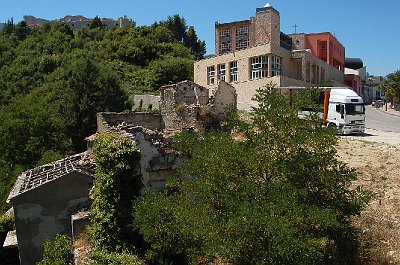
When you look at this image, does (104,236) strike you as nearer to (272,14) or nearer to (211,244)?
(211,244)

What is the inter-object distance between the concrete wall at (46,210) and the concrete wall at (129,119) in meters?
6.81

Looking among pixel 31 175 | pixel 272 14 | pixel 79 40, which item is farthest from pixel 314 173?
pixel 79 40

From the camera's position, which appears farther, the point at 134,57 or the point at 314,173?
the point at 134,57

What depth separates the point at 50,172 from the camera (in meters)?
17.9

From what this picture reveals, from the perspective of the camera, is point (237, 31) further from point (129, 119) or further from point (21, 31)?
point (21, 31)

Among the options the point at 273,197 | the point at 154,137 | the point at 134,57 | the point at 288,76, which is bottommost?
the point at 273,197

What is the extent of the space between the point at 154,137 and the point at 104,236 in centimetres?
395

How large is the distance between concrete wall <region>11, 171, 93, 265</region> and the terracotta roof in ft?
0.88

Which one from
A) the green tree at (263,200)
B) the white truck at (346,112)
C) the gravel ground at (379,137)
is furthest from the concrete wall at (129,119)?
the green tree at (263,200)

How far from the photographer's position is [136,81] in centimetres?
6225

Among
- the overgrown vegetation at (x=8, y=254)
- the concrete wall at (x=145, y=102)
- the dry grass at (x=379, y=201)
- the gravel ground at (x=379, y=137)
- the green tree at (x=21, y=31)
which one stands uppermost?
the green tree at (x=21, y=31)

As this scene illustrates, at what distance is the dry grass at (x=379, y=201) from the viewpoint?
492 inches

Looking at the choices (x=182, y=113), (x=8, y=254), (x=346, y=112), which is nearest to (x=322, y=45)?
(x=346, y=112)

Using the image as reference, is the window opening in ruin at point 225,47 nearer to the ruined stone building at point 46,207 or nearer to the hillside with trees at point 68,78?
the hillside with trees at point 68,78
